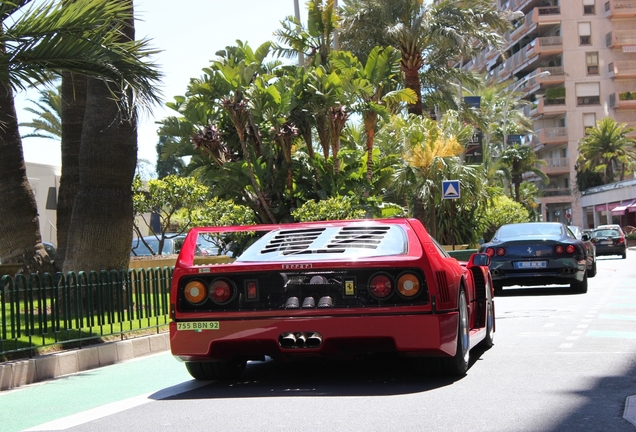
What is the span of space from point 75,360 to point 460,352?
429 centimetres

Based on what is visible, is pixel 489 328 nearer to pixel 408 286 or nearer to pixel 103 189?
→ pixel 408 286

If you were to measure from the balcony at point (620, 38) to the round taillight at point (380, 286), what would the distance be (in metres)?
81.1

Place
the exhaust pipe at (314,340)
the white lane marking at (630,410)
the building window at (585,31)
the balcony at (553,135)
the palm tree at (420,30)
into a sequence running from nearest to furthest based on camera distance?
the white lane marking at (630,410)
the exhaust pipe at (314,340)
the palm tree at (420,30)
the building window at (585,31)
the balcony at (553,135)

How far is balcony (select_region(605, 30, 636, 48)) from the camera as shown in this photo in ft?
274

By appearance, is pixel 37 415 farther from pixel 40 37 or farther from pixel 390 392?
pixel 40 37

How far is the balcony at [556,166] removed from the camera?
3477 inches

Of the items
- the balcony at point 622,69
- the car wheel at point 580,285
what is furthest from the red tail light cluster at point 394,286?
the balcony at point 622,69

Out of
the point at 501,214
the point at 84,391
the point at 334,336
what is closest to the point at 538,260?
the point at 84,391

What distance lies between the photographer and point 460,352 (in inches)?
305

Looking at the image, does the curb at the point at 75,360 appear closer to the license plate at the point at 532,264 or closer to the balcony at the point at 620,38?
the license plate at the point at 532,264

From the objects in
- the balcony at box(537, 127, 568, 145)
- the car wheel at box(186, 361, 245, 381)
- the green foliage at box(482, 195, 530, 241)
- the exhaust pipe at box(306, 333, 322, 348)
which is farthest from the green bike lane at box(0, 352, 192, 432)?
the balcony at box(537, 127, 568, 145)

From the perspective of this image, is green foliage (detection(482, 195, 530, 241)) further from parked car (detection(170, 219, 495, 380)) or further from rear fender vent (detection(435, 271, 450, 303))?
rear fender vent (detection(435, 271, 450, 303))

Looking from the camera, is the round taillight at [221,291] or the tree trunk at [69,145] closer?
the round taillight at [221,291]

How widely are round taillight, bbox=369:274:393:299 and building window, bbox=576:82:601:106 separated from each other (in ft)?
267
